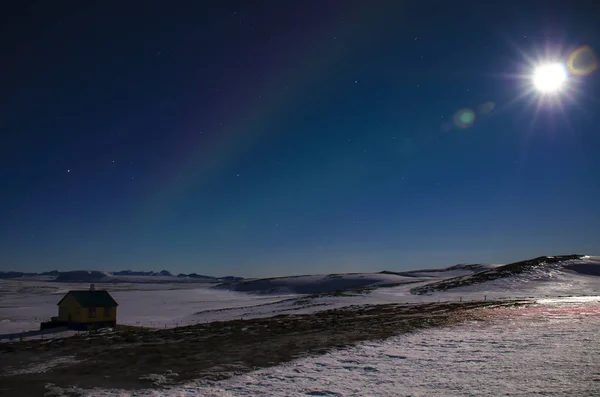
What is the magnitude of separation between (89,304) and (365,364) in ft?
119

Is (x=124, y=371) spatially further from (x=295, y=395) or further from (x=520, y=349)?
(x=520, y=349)

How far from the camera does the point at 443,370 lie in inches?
449

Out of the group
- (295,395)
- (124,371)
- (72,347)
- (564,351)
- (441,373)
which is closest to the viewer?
(295,395)

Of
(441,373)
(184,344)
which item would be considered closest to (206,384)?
(441,373)

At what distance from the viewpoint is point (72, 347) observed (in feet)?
68.6

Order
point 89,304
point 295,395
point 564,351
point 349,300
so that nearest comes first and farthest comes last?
point 295,395, point 564,351, point 89,304, point 349,300

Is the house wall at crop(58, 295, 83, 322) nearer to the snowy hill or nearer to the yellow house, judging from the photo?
the yellow house

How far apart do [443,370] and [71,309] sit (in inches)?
1586

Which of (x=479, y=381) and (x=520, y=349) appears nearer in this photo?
(x=479, y=381)

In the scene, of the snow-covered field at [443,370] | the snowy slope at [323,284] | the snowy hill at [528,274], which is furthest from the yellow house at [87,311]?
the snowy slope at [323,284]

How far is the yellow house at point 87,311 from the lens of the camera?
39.5 metres

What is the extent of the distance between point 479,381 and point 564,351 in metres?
4.51

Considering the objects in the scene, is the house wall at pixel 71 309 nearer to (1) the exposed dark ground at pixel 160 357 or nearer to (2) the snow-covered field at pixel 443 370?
(1) the exposed dark ground at pixel 160 357

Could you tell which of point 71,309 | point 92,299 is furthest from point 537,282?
point 71,309
